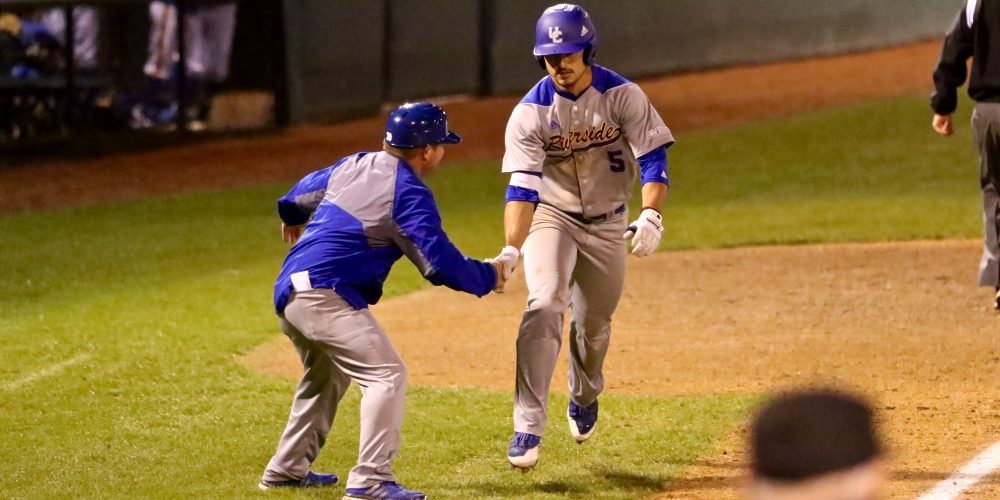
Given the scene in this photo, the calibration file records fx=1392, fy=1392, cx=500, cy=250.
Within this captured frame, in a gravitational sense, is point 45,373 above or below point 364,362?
below

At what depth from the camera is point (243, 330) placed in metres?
8.45

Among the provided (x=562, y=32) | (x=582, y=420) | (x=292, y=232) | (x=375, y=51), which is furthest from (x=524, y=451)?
(x=375, y=51)

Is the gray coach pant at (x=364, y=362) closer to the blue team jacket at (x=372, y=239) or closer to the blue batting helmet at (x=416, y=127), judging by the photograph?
the blue team jacket at (x=372, y=239)

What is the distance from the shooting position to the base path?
6.03 metres

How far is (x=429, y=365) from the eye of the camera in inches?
298

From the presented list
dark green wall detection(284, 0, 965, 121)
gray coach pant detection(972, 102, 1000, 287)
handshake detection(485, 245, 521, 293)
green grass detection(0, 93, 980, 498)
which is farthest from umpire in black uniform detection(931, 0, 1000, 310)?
dark green wall detection(284, 0, 965, 121)

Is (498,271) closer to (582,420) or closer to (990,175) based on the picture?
(582,420)

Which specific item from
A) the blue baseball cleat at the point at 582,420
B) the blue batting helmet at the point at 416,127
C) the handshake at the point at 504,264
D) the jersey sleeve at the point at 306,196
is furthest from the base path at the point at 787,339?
the jersey sleeve at the point at 306,196

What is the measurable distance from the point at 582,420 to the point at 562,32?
161 centimetres

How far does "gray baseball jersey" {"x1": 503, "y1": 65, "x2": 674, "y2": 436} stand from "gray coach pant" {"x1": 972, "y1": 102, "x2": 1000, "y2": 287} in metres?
2.91

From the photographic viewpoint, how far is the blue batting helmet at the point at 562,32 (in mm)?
5309

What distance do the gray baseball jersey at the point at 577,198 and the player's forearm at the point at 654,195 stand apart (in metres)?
0.03

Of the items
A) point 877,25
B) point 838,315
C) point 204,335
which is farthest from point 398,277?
point 877,25

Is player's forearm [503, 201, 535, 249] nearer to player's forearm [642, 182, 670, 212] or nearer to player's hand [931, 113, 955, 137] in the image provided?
player's forearm [642, 182, 670, 212]
